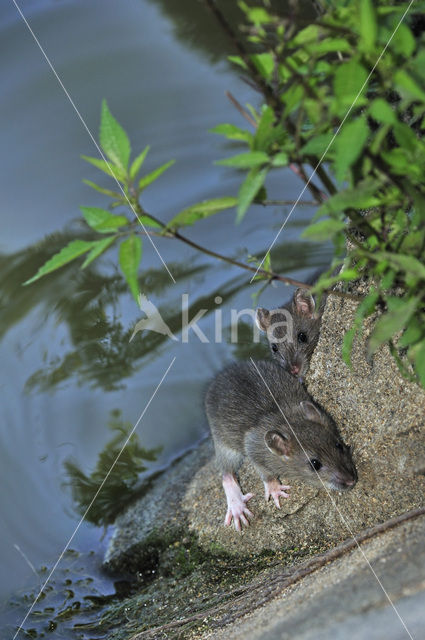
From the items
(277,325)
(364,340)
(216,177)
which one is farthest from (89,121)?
(364,340)

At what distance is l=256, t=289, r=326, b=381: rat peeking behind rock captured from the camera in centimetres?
536

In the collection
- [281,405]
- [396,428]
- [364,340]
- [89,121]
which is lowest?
[281,405]

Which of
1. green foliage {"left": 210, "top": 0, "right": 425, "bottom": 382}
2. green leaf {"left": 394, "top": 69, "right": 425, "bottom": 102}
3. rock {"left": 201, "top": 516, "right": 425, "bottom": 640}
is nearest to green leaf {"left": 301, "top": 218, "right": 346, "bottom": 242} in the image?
green foliage {"left": 210, "top": 0, "right": 425, "bottom": 382}

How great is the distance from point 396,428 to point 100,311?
384cm

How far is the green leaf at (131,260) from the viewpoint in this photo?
2.16 meters

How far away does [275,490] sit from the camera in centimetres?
412

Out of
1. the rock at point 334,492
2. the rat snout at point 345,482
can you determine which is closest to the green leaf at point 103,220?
the rock at point 334,492

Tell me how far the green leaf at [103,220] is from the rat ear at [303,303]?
3.38 m

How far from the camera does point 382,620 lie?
2115 millimetres

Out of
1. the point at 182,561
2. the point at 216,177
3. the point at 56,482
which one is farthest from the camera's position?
the point at 216,177

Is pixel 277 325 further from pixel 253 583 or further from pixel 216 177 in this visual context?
pixel 253 583

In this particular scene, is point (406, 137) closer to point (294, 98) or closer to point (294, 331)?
point (294, 98)

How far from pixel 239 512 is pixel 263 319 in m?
2.15

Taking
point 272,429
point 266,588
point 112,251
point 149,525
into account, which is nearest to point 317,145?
point 266,588
